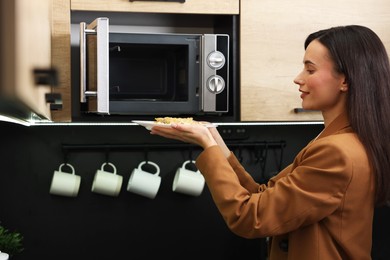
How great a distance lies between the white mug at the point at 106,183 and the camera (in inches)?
88.4

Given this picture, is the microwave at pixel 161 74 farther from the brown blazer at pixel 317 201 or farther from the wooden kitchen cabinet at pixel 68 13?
the brown blazer at pixel 317 201

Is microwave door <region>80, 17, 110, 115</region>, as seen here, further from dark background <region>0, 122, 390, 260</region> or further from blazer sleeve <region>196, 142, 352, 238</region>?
blazer sleeve <region>196, 142, 352, 238</region>

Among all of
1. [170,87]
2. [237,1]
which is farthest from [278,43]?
[170,87]

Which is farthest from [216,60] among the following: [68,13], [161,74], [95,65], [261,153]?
[261,153]

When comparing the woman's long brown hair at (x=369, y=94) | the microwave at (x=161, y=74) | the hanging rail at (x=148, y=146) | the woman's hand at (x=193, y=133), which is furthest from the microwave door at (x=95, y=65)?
the woman's long brown hair at (x=369, y=94)

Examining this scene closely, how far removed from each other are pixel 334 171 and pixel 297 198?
0.33 ft

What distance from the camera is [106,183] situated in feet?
7.38

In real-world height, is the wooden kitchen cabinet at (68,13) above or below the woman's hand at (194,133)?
above

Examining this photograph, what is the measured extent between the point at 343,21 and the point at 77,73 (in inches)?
37.7

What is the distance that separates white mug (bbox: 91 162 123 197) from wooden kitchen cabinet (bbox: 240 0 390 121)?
53 centimetres

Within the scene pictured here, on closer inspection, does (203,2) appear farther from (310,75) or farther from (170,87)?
(310,75)

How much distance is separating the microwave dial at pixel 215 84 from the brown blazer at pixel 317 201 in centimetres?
56

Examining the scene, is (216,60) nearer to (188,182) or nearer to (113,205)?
(188,182)

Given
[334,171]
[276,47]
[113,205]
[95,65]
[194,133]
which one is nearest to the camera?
[334,171]
